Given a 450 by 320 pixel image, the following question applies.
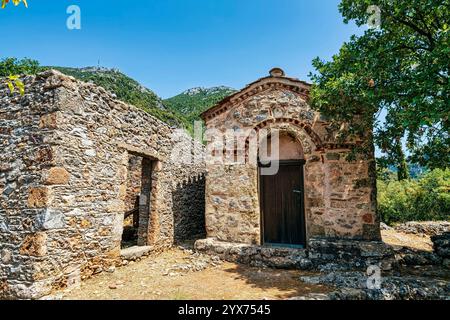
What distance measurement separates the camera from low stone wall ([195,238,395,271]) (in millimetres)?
5758

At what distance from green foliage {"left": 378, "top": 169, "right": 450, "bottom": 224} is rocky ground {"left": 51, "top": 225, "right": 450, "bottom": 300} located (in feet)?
21.4

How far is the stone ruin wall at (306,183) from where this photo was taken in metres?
6.42

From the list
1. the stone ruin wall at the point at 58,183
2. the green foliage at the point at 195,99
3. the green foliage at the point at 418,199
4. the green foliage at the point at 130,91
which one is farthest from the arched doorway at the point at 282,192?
the green foliage at the point at 195,99

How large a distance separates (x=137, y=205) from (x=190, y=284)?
5.65 m

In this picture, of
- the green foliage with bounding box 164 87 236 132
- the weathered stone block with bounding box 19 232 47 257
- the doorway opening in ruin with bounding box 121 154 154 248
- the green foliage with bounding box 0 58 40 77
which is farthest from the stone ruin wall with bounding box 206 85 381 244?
the green foliage with bounding box 164 87 236 132

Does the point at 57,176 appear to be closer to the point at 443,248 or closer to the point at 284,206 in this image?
the point at 284,206

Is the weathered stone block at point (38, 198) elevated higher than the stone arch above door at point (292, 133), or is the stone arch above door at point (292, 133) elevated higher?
the stone arch above door at point (292, 133)

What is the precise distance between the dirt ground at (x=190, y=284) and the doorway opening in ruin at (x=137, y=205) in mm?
1139

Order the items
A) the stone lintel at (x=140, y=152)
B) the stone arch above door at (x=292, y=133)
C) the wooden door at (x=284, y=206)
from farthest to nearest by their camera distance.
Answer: the wooden door at (x=284, y=206)
the stone arch above door at (x=292, y=133)
the stone lintel at (x=140, y=152)

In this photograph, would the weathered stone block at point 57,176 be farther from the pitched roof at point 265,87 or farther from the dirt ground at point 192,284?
the pitched roof at point 265,87

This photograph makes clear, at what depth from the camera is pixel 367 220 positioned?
629cm

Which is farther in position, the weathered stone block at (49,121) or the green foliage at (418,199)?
the green foliage at (418,199)

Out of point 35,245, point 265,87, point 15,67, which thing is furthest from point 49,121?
point 15,67

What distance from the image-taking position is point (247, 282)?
5.35m
